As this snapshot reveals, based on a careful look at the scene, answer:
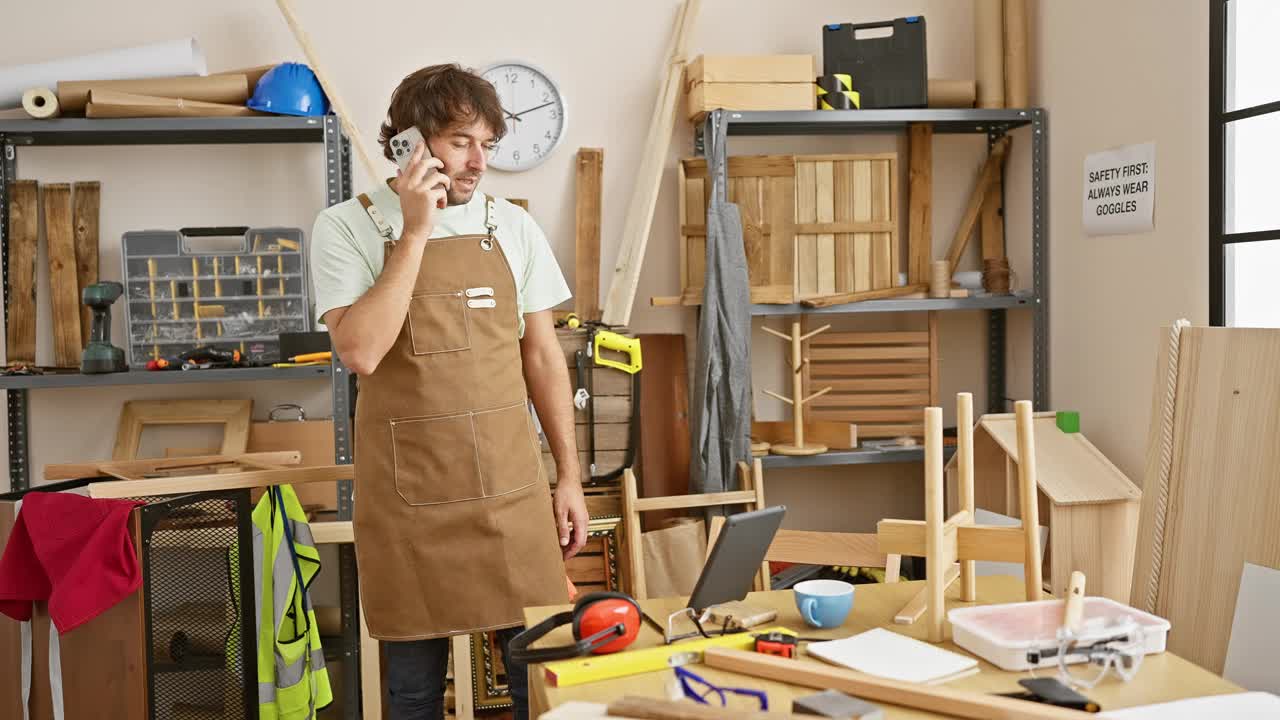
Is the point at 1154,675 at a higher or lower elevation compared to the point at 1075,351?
lower

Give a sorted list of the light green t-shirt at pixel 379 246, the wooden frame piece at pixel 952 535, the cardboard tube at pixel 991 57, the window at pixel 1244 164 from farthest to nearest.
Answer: the cardboard tube at pixel 991 57, the window at pixel 1244 164, the light green t-shirt at pixel 379 246, the wooden frame piece at pixel 952 535

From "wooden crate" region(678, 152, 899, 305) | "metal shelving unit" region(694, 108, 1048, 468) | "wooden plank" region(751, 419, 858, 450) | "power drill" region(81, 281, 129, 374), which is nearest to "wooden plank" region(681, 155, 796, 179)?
"wooden crate" region(678, 152, 899, 305)

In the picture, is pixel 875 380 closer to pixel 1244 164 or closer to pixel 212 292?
pixel 1244 164

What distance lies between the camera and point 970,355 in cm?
407

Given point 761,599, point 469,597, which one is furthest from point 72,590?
point 761,599

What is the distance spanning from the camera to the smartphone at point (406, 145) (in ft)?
7.18

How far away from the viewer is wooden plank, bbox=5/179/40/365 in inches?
141

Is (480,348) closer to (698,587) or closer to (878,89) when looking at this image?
(698,587)

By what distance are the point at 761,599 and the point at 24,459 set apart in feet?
9.61

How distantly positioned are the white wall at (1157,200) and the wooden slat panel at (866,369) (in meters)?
0.45

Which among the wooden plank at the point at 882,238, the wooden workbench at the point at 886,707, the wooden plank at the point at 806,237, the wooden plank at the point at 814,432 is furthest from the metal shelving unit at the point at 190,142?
the wooden workbench at the point at 886,707

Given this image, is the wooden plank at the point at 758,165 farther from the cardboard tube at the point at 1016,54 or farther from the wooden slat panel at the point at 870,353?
the cardboard tube at the point at 1016,54

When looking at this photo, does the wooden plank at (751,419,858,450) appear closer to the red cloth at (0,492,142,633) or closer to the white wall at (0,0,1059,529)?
the white wall at (0,0,1059,529)

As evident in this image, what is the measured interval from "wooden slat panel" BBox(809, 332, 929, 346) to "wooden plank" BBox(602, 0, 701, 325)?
28.8 inches
